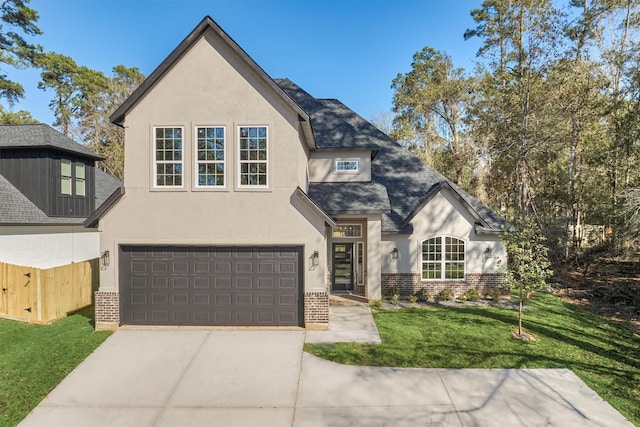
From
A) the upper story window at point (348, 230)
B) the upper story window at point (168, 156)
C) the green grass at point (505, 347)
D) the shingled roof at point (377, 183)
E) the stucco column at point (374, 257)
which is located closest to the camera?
the green grass at point (505, 347)

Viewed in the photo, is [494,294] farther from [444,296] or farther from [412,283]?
[412,283]

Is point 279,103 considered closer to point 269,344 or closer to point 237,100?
point 237,100

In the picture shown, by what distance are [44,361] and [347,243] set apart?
32.6 feet

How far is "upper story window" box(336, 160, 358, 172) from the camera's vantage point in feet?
46.5

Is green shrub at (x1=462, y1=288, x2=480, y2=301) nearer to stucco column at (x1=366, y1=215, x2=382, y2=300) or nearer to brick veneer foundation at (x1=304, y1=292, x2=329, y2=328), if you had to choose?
stucco column at (x1=366, y1=215, x2=382, y2=300)

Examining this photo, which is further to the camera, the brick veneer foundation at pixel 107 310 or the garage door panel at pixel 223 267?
the garage door panel at pixel 223 267

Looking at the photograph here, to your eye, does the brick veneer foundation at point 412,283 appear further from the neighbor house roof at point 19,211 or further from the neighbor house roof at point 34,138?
the neighbor house roof at point 34,138

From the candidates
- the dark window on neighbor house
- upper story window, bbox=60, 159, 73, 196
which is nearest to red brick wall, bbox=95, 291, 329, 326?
upper story window, bbox=60, 159, 73, 196

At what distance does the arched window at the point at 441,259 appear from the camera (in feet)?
45.0

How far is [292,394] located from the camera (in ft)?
21.7

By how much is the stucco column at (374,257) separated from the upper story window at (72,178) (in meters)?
13.2

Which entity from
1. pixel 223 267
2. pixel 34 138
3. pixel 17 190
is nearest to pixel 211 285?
pixel 223 267

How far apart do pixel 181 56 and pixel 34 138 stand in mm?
8480

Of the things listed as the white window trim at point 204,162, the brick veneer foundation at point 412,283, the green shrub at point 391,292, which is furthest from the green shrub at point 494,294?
the white window trim at point 204,162
